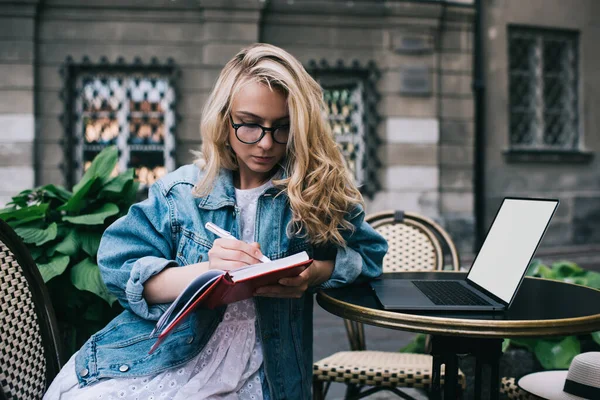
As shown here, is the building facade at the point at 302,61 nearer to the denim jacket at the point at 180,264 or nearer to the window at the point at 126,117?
the window at the point at 126,117

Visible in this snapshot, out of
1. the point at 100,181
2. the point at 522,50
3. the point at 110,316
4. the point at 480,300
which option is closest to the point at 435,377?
the point at 480,300

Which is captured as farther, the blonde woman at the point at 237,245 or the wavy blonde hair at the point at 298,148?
the wavy blonde hair at the point at 298,148

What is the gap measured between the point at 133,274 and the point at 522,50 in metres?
10.3

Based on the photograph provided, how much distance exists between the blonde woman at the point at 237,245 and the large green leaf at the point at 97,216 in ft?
1.94

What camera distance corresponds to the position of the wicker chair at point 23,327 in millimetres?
1498

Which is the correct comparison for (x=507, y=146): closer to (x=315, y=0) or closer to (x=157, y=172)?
(x=315, y=0)

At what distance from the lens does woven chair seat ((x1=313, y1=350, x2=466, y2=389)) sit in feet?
7.41

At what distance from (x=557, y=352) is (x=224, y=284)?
2.26 m

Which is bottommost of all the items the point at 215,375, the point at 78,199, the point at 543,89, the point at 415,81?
the point at 215,375

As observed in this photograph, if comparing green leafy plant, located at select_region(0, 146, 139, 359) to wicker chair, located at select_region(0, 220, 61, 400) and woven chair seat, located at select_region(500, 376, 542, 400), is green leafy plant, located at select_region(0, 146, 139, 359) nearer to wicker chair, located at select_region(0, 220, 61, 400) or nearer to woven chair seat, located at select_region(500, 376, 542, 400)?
wicker chair, located at select_region(0, 220, 61, 400)

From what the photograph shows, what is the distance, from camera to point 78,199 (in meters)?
2.22

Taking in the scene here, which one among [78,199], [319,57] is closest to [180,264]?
[78,199]

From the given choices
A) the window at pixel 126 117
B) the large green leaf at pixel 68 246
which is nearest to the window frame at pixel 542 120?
the window at pixel 126 117

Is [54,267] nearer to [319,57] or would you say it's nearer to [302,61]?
[302,61]
